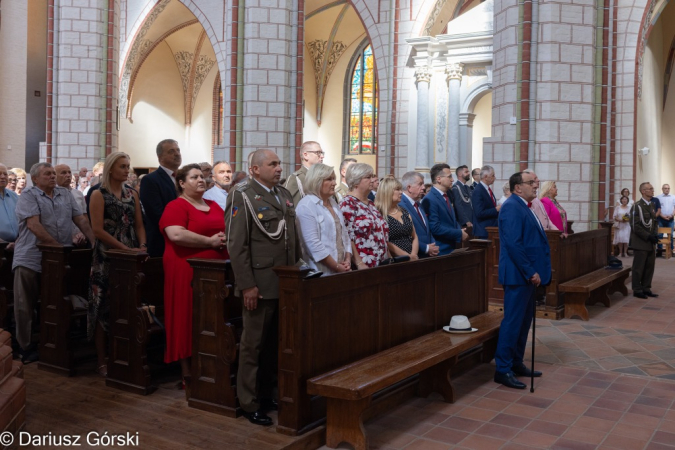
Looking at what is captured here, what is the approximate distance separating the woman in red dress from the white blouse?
1.64 ft

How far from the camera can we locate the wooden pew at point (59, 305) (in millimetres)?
4523

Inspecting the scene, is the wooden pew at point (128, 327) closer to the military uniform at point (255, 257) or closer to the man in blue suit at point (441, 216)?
the military uniform at point (255, 257)

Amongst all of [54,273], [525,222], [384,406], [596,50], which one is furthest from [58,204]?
[596,50]

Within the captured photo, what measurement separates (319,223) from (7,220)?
3029mm

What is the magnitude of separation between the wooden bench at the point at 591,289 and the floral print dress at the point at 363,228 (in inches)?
129

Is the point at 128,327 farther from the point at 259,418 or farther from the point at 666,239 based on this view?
the point at 666,239

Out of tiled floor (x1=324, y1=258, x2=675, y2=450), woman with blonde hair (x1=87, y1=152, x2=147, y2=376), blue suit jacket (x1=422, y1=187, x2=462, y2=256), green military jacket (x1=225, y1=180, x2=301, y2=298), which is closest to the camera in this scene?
green military jacket (x1=225, y1=180, x2=301, y2=298)

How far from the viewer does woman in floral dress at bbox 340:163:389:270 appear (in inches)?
175

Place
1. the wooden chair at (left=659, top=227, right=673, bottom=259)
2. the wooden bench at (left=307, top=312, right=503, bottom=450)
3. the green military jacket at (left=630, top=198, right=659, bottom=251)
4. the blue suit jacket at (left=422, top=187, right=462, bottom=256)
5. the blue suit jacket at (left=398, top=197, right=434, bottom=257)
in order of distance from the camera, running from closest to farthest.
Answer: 1. the wooden bench at (left=307, top=312, right=503, bottom=450)
2. the blue suit jacket at (left=398, top=197, right=434, bottom=257)
3. the blue suit jacket at (left=422, top=187, right=462, bottom=256)
4. the green military jacket at (left=630, top=198, right=659, bottom=251)
5. the wooden chair at (left=659, top=227, right=673, bottom=259)

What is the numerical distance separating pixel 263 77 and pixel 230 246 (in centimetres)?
588

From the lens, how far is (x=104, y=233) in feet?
14.4

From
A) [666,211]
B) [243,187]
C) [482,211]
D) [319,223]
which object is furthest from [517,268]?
[666,211]

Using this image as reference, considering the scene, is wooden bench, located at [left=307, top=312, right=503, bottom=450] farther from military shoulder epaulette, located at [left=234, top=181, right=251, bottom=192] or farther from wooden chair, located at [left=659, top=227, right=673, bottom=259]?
wooden chair, located at [left=659, top=227, right=673, bottom=259]

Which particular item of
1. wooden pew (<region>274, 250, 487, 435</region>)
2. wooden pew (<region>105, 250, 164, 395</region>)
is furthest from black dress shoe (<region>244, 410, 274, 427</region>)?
wooden pew (<region>105, 250, 164, 395</region>)
